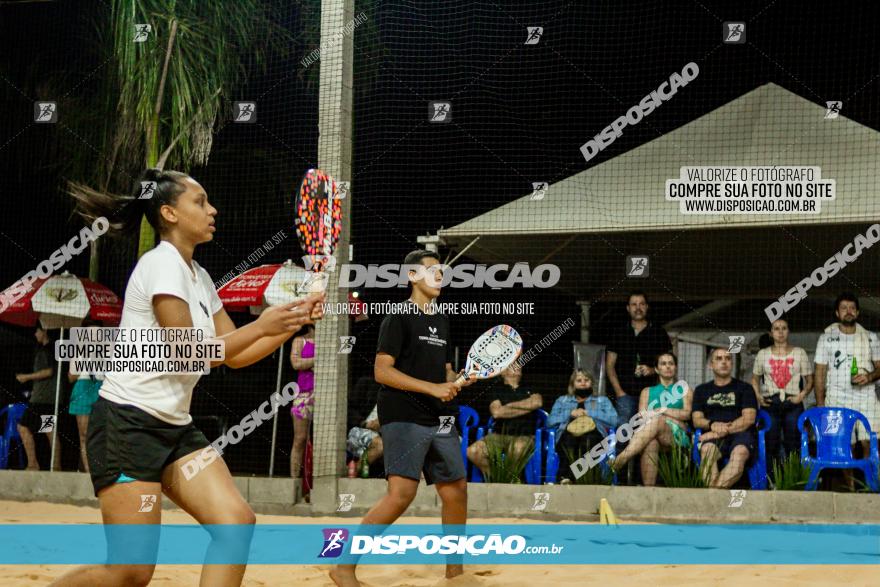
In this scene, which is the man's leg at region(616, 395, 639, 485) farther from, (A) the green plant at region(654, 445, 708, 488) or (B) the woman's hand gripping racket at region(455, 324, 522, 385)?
(B) the woman's hand gripping racket at region(455, 324, 522, 385)

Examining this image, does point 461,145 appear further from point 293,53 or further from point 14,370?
point 14,370

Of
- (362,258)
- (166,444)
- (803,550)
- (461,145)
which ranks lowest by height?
(803,550)

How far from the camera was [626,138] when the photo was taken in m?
12.4

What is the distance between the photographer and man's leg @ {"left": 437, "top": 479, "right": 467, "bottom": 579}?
5.50 metres

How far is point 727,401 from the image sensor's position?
324 inches

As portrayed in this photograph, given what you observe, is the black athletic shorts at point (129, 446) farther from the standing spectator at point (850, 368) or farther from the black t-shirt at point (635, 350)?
the standing spectator at point (850, 368)

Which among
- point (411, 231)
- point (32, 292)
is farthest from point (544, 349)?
point (32, 292)

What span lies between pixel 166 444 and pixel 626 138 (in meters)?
9.85

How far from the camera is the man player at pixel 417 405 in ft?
17.4

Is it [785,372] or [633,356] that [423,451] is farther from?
[785,372]

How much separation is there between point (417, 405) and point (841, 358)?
4704 mm

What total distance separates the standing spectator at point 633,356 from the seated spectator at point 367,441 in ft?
7.26

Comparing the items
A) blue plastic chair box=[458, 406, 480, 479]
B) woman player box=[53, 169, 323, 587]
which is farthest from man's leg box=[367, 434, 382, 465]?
woman player box=[53, 169, 323, 587]

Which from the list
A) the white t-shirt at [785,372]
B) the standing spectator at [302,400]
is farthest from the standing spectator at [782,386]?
the standing spectator at [302,400]
